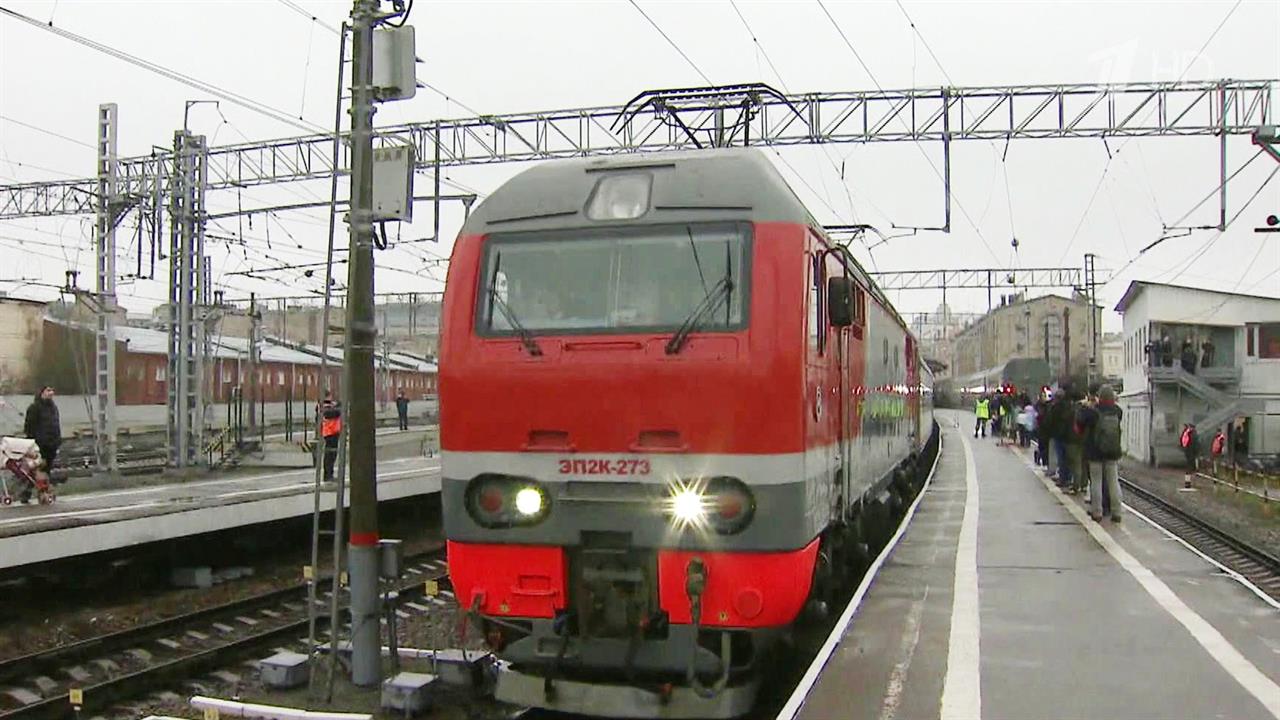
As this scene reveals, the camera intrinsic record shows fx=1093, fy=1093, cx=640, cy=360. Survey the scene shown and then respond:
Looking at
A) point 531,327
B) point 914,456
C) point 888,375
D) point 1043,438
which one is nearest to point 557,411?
point 531,327

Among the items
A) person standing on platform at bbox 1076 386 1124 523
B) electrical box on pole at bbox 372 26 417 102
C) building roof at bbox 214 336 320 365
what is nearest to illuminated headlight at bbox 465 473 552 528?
electrical box on pole at bbox 372 26 417 102

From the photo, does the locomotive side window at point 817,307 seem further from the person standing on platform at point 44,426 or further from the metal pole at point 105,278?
the metal pole at point 105,278

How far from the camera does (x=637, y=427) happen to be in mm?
6191

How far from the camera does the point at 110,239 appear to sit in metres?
22.5

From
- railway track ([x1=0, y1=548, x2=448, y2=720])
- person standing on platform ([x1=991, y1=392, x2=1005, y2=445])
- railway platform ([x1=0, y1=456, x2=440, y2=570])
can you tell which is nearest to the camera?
railway track ([x1=0, y1=548, x2=448, y2=720])

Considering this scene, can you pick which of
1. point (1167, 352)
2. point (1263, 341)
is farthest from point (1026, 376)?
point (1263, 341)

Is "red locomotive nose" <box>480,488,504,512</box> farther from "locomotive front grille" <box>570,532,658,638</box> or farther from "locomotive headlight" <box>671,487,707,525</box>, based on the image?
"locomotive headlight" <box>671,487,707,525</box>

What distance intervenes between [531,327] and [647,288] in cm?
74

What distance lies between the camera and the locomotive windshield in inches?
249

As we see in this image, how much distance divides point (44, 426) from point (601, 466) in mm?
13048

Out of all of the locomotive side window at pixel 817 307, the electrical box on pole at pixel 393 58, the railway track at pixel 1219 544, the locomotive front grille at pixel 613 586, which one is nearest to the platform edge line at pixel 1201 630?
the railway track at pixel 1219 544

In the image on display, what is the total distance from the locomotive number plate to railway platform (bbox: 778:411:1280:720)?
154 cm

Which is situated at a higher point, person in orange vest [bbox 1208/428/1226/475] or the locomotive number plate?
the locomotive number plate

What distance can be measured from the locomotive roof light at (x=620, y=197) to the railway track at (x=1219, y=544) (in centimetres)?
638
